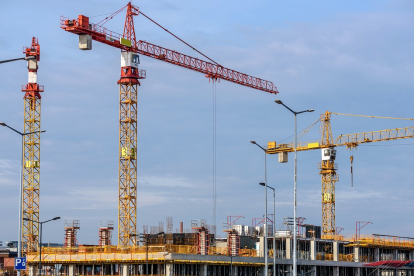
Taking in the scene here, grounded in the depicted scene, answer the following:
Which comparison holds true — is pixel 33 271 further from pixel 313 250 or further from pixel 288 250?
pixel 313 250

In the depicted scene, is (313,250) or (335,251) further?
(335,251)

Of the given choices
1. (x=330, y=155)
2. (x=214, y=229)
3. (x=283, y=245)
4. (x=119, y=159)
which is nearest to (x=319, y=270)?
(x=283, y=245)

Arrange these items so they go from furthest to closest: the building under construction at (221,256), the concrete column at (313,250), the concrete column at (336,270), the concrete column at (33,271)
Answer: the concrete column at (336,270) → the concrete column at (313,250) → the concrete column at (33,271) → the building under construction at (221,256)

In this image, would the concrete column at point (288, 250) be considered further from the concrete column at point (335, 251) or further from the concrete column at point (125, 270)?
the concrete column at point (125, 270)

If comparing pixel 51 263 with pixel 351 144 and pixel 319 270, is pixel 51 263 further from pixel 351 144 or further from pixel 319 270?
pixel 351 144

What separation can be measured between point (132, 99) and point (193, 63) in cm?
2268

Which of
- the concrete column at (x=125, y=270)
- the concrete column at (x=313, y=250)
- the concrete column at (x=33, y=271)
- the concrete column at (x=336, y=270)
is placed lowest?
the concrete column at (x=336, y=270)

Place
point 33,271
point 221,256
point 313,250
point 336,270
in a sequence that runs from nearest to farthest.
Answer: point 221,256 < point 33,271 < point 313,250 < point 336,270

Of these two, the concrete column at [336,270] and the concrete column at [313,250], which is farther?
the concrete column at [336,270]

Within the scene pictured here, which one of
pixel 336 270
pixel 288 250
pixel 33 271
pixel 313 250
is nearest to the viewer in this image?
pixel 33 271

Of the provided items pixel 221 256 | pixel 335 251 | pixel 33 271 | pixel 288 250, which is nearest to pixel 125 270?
pixel 221 256

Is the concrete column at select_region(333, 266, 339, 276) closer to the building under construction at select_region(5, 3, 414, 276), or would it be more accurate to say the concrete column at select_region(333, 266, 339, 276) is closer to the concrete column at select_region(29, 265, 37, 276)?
the building under construction at select_region(5, 3, 414, 276)

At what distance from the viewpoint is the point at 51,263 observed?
106 meters

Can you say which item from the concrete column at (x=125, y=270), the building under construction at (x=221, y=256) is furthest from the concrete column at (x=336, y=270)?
the concrete column at (x=125, y=270)
